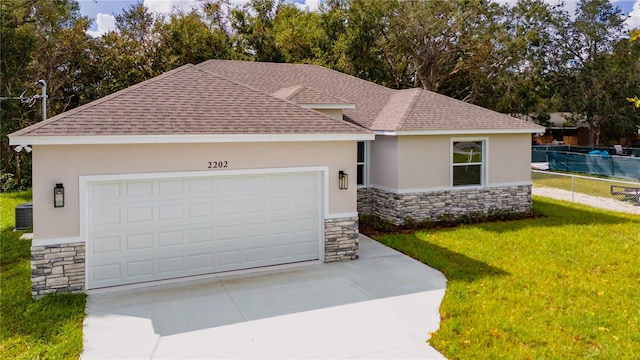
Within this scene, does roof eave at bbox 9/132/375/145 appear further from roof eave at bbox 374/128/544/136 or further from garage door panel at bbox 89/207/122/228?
roof eave at bbox 374/128/544/136

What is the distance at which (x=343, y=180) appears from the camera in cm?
968

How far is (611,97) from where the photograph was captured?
124ft

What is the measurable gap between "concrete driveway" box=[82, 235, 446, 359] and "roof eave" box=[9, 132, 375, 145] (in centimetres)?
271

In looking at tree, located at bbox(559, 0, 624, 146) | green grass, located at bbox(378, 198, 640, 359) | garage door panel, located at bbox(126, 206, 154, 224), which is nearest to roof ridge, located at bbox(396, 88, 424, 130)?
green grass, located at bbox(378, 198, 640, 359)

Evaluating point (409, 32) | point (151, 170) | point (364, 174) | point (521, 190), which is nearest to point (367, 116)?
point (364, 174)

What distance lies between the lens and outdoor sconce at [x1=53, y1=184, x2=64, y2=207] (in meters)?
7.46

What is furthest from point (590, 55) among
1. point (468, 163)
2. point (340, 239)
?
point (340, 239)

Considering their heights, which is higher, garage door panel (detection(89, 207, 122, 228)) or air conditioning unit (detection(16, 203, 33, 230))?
garage door panel (detection(89, 207, 122, 228))

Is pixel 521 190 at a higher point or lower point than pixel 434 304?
higher

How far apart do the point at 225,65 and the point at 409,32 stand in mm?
17229

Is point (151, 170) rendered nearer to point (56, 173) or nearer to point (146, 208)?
point (146, 208)

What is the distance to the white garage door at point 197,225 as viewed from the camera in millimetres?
8094

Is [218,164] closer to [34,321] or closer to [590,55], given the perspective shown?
[34,321]

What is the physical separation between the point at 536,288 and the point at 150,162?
7.50 metres
